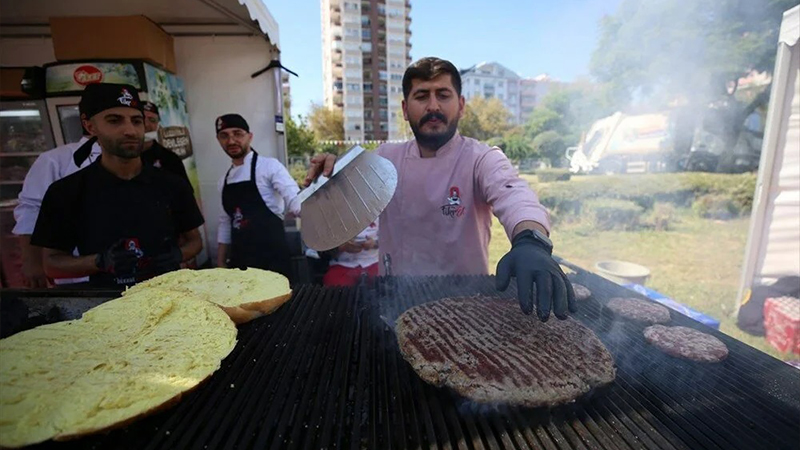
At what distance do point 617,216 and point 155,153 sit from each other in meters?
12.4

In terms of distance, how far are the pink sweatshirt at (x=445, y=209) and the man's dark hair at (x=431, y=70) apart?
0.53 metres

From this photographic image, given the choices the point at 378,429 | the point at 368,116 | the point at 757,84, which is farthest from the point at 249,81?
the point at 368,116

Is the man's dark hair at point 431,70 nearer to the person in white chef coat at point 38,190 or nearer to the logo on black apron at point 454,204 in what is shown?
the logo on black apron at point 454,204

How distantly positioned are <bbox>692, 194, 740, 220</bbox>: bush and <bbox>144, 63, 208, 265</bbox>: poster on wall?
52.1 ft

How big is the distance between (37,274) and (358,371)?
404 cm

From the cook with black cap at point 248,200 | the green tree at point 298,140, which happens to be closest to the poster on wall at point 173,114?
the cook with black cap at point 248,200

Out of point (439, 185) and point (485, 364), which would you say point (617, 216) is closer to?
point (439, 185)

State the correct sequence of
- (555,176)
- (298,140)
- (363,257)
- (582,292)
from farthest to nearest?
(298,140)
(555,176)
(363,257)
(582,292)

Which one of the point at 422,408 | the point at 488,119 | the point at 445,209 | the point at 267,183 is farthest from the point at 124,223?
the point at 488,119

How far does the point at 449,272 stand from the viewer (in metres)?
3.22

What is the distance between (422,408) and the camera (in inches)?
56.3

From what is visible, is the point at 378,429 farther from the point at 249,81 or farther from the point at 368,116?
the point at 368,116

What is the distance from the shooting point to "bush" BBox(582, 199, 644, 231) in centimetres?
1153

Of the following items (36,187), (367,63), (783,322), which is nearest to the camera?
(36,187)
